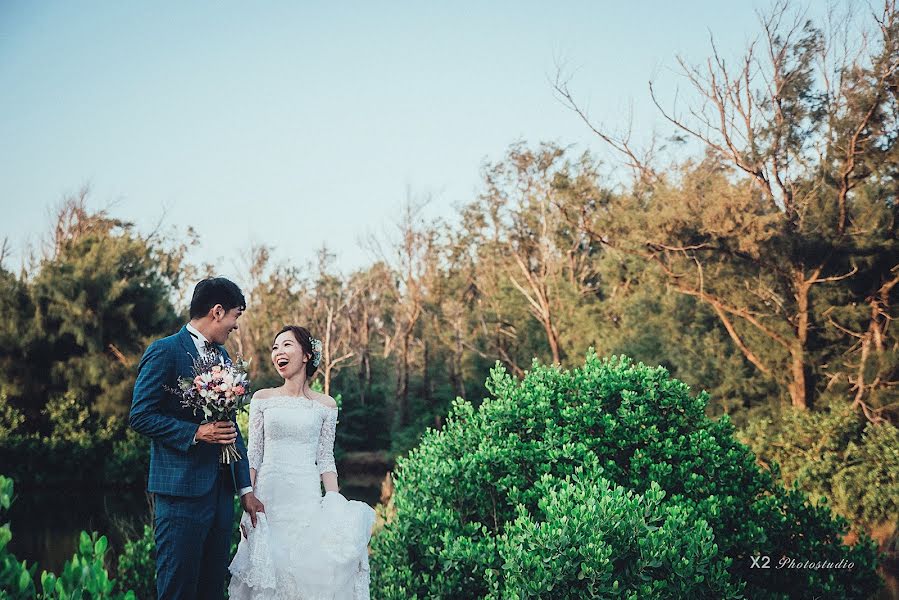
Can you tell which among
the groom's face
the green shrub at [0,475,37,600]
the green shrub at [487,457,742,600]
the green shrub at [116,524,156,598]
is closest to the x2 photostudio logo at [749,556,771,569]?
the green shrub at [487,457,742,600]

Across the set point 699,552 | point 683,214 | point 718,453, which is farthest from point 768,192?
point 699,552

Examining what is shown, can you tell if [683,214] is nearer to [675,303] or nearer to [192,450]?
[675,303]

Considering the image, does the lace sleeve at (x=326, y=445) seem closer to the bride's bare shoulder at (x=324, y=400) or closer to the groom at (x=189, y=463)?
the bride's bare shoulder at (x=324, y=400)

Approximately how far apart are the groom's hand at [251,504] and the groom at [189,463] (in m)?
0.14

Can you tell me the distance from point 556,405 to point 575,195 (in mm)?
19681

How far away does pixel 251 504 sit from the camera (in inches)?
171

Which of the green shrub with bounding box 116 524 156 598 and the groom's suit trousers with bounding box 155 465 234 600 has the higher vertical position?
the groom's suit trousers with bounding box 155 465 234 600

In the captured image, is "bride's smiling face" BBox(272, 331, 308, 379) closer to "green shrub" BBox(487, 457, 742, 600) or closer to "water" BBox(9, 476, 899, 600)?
"green shrub" BBox(487, 457, 742, 600)

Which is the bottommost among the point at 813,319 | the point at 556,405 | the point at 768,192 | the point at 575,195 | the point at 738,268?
the point at 556,405

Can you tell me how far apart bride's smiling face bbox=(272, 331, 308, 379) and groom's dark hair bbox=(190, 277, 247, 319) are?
826mm

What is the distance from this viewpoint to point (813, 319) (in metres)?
18.0

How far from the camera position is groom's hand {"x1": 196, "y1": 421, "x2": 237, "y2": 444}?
3.83m

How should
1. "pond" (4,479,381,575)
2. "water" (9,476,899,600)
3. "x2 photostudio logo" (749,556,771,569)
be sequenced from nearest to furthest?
"x2 photostudio logo" (749,556,771,569), "water" (9,476,899,600), "pond" (4,479,381,575)

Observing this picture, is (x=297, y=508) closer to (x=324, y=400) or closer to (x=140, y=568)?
(x=324, y=400)
